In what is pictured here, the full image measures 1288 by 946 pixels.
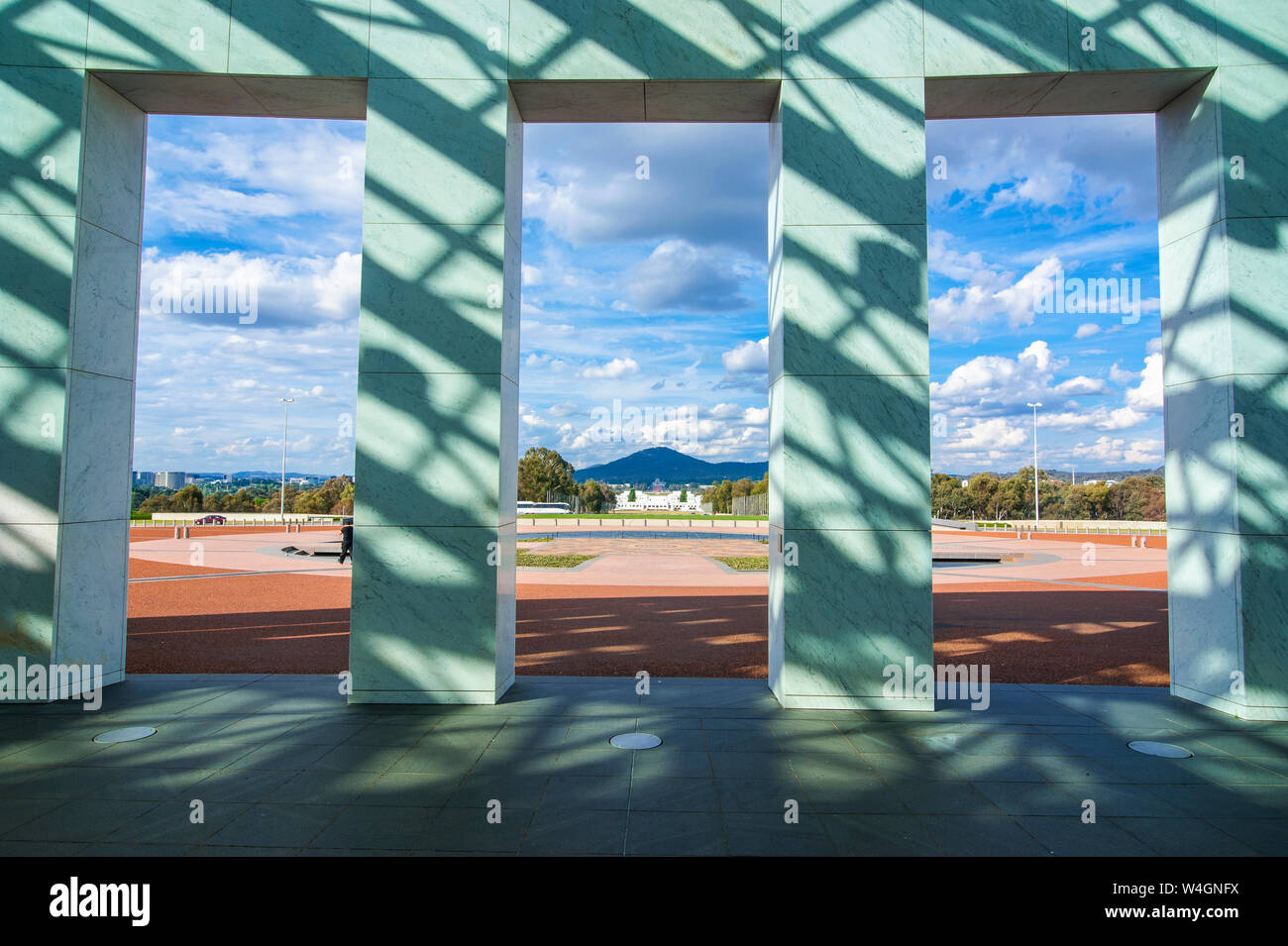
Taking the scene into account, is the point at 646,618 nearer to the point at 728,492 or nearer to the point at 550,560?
the point at 550,560

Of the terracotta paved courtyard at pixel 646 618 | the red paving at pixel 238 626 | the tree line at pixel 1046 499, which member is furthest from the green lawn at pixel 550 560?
the tree line at pixel 1046 499

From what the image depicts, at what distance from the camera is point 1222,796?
566cm

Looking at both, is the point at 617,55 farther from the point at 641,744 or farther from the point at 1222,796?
the point at 1222,796

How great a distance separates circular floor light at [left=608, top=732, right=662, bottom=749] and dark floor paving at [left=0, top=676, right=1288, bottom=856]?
13 cm

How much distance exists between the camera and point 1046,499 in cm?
9712

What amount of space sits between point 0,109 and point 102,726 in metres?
7.32

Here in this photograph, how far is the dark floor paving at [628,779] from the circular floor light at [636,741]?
131 millimetres

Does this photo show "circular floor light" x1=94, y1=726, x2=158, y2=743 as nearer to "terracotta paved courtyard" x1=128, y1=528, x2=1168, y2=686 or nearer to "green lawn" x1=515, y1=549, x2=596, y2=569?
Result: "terracotta paved courtyard" x1=128, y1=528, x2=1168, y2=686

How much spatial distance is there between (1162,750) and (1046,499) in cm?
10356

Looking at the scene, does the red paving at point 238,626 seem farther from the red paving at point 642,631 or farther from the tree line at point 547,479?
the tree line at point 547,479

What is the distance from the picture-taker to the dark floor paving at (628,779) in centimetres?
482

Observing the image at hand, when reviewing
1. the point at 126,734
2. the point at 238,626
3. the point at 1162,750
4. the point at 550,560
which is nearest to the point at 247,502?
the point at 550,560

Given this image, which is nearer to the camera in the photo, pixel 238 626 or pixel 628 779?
pixel 628 779
